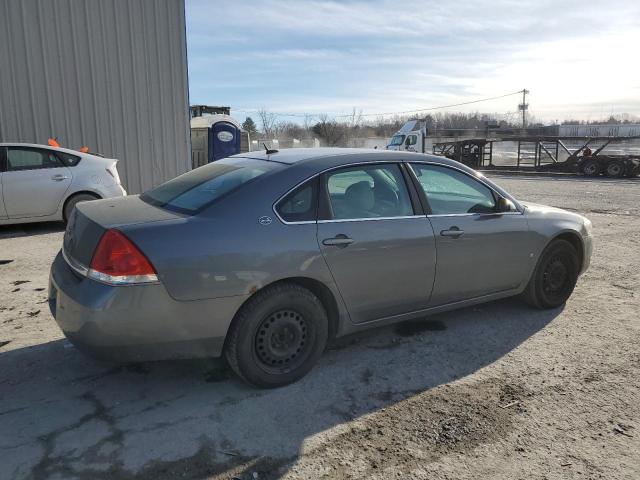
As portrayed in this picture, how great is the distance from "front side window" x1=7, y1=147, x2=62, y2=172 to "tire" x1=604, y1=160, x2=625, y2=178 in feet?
75.9

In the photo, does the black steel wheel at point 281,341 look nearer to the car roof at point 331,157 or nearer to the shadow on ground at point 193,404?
the shadow on ground at point 193,404

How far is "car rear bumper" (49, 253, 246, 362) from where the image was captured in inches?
115

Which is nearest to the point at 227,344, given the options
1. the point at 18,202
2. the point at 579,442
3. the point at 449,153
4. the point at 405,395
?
the point at 405,395

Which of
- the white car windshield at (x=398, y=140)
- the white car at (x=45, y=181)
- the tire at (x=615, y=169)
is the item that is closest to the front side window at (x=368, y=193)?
the white car at (x=45, y=181)

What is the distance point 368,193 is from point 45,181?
6.24 metres

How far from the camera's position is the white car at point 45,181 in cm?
786

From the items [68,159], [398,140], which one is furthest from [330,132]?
[68,159]

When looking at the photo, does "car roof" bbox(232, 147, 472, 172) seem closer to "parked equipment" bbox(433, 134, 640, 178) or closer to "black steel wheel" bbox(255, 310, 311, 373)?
"black steel wheel" bbox(255, 310, 311, 373)

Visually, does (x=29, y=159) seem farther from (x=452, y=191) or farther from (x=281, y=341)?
(x=452, y=191)

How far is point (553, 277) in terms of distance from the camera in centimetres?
487

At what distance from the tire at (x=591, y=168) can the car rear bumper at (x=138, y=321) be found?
2514 cm

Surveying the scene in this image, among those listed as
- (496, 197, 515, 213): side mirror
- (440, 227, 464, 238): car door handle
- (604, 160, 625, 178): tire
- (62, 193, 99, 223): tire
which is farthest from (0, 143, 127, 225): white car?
(604, 160, 625, 178): tire

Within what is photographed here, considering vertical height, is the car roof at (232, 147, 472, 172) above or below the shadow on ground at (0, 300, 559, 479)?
above

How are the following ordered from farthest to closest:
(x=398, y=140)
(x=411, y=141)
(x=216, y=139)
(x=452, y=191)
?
(x=398, y=140), (x=411, y=141), (x=216, y=139), (x=452, y=191)
